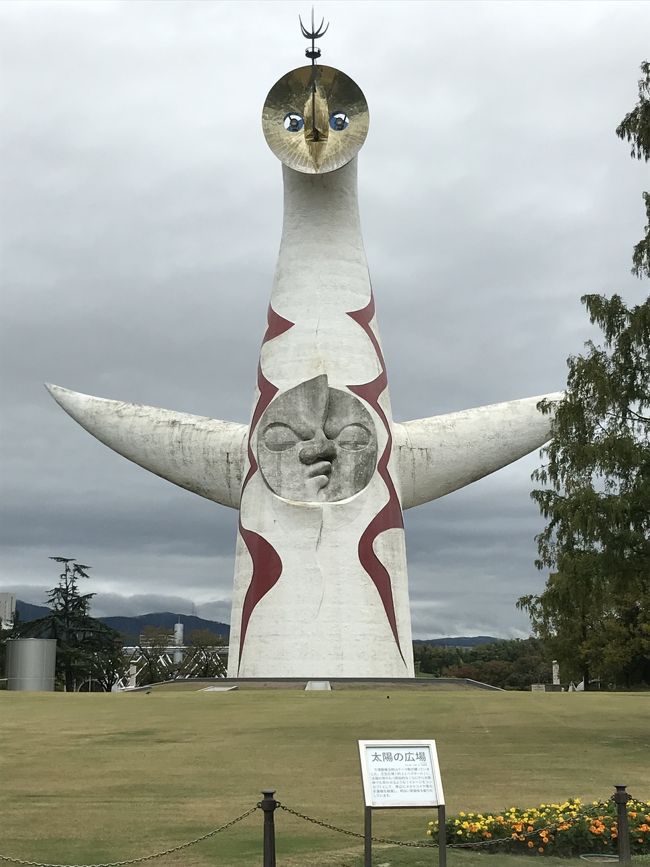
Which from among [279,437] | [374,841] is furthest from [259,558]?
[374,841]

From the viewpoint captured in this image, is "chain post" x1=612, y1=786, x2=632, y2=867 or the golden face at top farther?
the golden face at top

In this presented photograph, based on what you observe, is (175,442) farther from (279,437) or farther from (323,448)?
(323,448)

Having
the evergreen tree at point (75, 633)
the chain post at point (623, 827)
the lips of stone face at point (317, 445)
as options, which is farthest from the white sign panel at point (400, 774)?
the evergreen tree at point (75, 633)

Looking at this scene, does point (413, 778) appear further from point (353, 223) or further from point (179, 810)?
point (353, 223)

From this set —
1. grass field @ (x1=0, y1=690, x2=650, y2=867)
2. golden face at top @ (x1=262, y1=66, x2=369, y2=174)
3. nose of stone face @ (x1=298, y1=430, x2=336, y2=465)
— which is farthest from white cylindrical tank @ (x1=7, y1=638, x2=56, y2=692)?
golden face at top @ (x1=262, y1=66, x2=369, y2=174)

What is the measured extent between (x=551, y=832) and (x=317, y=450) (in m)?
18.1

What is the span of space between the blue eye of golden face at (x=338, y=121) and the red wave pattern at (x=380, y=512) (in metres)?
4.36

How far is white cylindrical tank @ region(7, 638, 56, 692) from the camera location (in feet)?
99.5

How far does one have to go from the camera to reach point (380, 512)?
26.5 metres

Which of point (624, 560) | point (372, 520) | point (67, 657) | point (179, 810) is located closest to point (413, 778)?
point (179, 810)

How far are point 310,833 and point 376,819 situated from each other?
87cm

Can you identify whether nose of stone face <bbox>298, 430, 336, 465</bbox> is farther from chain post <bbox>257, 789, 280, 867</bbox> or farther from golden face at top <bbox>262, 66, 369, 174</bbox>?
chain post <bbox>257, 789, 280, 867</bbox>

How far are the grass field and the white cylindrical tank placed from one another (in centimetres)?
1073

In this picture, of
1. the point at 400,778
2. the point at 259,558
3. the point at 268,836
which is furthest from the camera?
the point at 259,558
